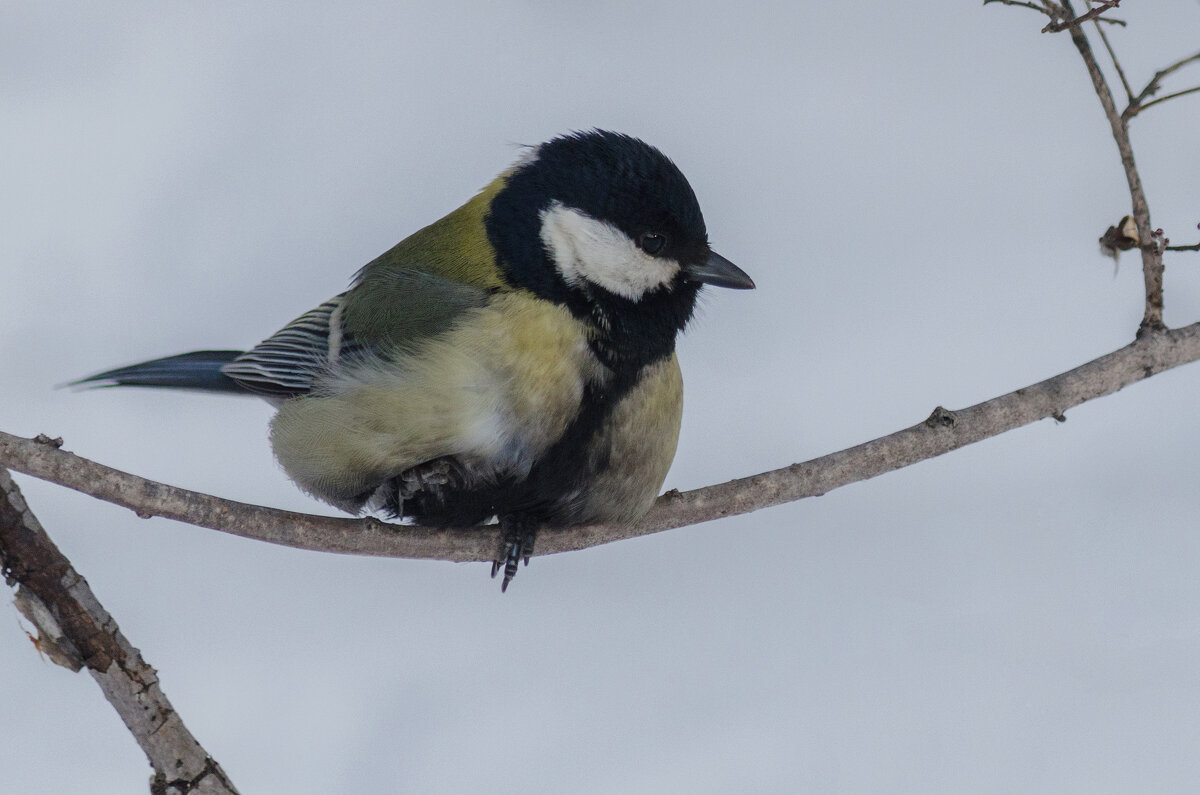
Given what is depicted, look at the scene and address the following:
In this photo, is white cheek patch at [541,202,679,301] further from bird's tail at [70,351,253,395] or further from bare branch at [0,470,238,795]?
bare branch at [0,470,238,795]

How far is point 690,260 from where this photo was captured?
140 centimetres

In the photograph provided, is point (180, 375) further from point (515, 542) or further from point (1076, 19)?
point (1076, 19)

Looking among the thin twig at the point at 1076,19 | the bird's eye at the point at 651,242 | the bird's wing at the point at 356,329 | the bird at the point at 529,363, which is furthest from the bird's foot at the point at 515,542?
the thin twig at the point at 1076,19

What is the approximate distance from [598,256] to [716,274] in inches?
5.8

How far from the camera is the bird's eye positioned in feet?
4.51

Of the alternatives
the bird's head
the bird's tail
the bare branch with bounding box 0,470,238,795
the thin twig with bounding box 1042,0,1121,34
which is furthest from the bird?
the thin twig with bounding box 1042,0,1121,34

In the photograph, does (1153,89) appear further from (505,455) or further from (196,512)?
(196,512)

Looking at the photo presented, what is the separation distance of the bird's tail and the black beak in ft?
2.12

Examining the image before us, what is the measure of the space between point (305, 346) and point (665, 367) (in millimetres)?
481

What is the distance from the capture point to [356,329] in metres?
1.48

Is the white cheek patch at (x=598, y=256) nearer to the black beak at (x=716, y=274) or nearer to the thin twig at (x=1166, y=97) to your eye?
the black beak at (x=716, y=274)

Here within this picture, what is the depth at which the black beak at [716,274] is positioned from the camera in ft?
4.60

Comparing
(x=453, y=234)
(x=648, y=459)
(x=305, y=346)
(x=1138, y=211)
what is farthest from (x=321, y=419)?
(x=1138, y=211)

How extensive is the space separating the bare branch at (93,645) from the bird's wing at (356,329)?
1.15 feet
